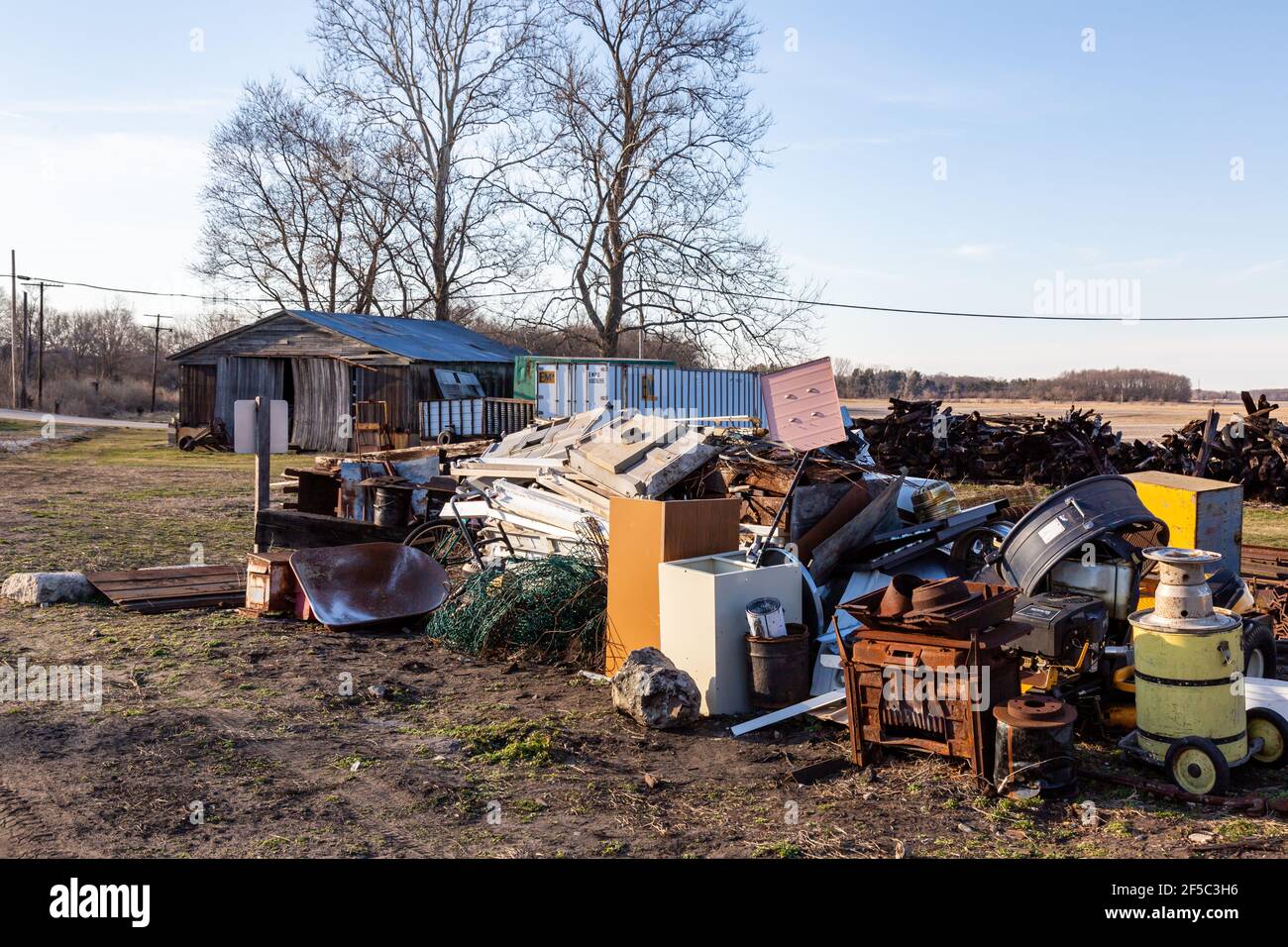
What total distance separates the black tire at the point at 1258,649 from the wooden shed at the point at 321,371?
2323 centimetres

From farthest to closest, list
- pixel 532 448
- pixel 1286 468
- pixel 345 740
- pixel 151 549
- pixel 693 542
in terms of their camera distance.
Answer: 1. pixel 1286 468
2. pixel 151 549
3. pixel 532 448
4. pixel 693 542
5. pixel 345 740

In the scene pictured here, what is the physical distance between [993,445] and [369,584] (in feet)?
52.3

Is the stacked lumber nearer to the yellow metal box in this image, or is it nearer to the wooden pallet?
the wooden pallet

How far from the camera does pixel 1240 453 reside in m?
18.2

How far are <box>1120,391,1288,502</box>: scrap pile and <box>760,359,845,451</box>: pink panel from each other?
1116 centimetres

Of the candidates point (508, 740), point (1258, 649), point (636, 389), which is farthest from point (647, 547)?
point (636, 389)

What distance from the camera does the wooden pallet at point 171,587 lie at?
9.18 metres

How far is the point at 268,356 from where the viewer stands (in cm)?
2920

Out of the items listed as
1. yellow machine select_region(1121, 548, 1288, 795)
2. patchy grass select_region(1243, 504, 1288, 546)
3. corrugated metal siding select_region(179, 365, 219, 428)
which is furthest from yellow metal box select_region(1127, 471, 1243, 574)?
corrugated metal siding select_region(179, 365, 219, 428)

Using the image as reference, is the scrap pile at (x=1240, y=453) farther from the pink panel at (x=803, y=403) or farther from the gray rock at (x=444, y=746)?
the gray rock at (x=444, y=746)

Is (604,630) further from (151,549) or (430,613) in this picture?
(151,549)

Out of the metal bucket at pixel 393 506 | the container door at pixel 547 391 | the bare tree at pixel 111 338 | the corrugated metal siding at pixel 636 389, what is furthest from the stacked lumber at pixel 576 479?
the bare tree at pixel 111 338
